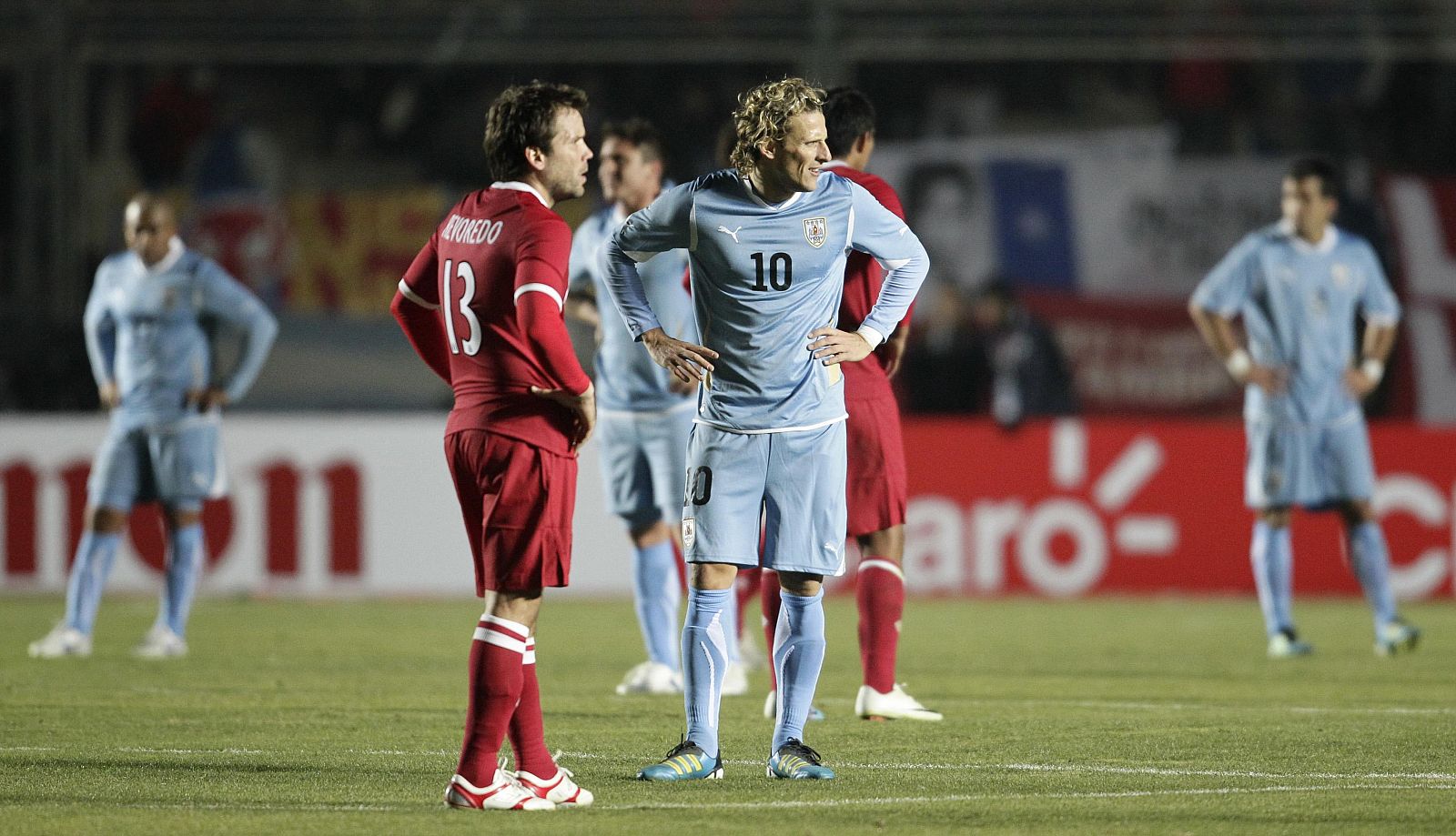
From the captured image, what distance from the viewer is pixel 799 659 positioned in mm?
6027

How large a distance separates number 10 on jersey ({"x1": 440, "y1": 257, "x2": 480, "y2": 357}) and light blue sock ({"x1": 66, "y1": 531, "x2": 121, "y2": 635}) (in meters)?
5.25

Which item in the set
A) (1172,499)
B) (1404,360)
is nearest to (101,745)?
(1172,499)

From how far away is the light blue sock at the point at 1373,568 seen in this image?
10.3 m

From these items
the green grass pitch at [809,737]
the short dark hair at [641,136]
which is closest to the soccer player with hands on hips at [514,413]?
the green grass pitch at [809,737]

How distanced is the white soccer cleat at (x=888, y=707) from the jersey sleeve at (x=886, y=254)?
63.7 inches

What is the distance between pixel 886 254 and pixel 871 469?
1.29 meters

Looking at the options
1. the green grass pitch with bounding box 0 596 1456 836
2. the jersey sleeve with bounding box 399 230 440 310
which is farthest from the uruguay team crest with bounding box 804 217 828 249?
the green grass pitch with bounding box 0 596 1456 836

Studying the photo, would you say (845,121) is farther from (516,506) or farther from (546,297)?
(516,506)

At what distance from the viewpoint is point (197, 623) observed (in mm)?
11875

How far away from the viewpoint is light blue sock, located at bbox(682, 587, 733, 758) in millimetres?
5848

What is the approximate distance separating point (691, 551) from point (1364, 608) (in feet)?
26.7

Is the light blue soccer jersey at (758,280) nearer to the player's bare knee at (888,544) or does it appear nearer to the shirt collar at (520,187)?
the shirt collar at (520,187)

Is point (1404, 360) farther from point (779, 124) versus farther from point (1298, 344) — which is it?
point (779, 124)

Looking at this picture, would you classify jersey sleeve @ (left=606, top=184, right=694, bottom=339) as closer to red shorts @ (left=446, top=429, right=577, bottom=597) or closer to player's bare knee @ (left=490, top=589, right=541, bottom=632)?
red shorts @ (left=446, top=429, right=577, bottom=597)
